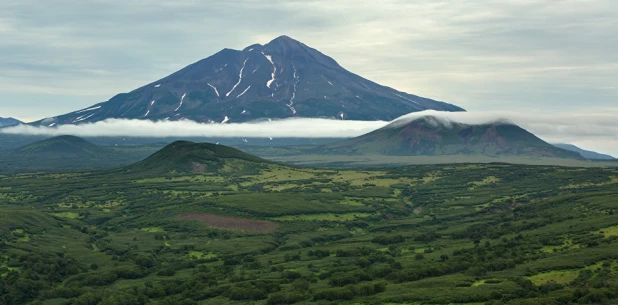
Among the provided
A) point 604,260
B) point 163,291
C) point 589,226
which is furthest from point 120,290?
point 589,226

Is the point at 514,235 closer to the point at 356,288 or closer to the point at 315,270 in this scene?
the point at 315,270

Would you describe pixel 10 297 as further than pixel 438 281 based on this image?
Yes

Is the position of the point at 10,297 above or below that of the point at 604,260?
below

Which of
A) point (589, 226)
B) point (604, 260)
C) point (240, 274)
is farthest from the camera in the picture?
point (589, 226)

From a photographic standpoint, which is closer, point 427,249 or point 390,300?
point 390,300

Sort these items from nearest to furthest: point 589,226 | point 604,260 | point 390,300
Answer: point 390,300, point 604,260, point 589,226

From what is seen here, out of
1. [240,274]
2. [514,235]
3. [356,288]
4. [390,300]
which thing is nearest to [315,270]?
[240,274]

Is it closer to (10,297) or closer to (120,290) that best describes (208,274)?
(120,290)

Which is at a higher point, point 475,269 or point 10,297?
point 475,269

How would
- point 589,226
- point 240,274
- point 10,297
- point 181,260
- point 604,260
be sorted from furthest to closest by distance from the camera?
point 181,260 < point 589,226 < point 240,274 < point 10,297 < point 604,260
